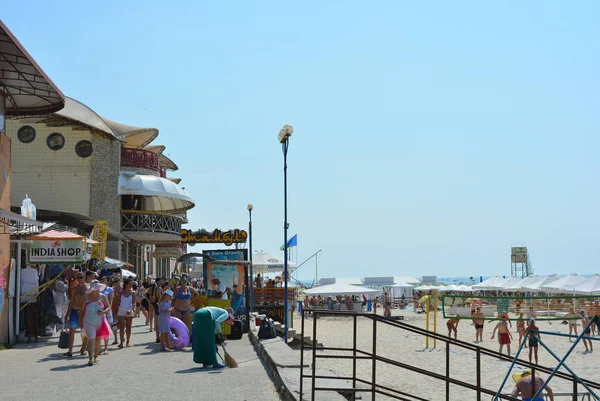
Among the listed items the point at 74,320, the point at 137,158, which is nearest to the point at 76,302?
the point at 74,320

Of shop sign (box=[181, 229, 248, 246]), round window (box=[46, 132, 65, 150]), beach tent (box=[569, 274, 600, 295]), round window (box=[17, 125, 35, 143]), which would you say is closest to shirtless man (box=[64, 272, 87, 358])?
shop sign (box=[181, 229, 248, 246])

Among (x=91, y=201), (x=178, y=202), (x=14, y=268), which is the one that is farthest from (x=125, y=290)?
(x=178, y=202)

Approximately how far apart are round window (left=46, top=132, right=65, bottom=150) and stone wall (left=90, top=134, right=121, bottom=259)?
58.8 inches

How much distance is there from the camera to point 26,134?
3584 cm

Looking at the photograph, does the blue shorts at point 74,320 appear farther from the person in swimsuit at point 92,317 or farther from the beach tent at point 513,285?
the beach tent at point 513,285

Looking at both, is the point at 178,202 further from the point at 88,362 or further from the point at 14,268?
the point at 88,362

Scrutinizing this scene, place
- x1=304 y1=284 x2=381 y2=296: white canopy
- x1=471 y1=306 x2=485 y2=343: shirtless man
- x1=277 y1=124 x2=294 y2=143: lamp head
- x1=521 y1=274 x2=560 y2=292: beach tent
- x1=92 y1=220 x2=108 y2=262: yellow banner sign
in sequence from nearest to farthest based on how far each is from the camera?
x1=277 y1=124 x2=294 y2=143: lamp head < x1=92 y1=220 x2=108 y2=262: yellow banner sign < x1=471 y1=306 x2=485 y2=343: shirtless man < x1=521 y1=274 x2=560 y2=292: beach tent < x1=304 y1=284 x2=381 y2=296: white canopy

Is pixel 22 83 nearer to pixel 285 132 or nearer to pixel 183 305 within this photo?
pixel 183 305

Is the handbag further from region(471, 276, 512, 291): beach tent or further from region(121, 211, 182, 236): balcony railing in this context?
region(471, 276, 512, 291): beach tent

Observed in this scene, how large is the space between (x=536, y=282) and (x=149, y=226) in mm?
27357

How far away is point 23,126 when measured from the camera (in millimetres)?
35688

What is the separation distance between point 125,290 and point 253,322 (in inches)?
290

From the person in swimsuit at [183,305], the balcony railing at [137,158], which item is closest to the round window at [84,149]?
the balcony railing at [137,158]

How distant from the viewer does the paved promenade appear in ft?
32.2
